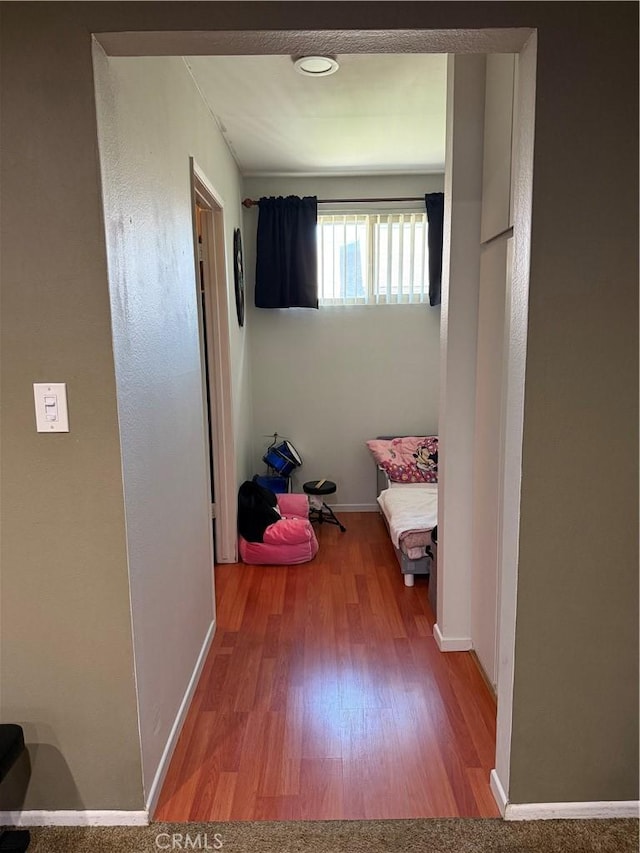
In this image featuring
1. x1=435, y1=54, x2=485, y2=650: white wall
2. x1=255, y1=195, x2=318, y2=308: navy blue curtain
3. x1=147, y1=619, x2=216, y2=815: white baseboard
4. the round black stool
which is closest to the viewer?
x1=147, y1=619, x2=216, y2=815: white baseboard

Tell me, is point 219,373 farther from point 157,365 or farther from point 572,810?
point 572,810

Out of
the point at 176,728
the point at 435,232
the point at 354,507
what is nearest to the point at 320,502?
the point at 354,507

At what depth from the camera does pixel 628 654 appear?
1.56m

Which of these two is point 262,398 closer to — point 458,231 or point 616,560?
point 458,231

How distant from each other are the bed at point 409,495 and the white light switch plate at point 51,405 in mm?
2096

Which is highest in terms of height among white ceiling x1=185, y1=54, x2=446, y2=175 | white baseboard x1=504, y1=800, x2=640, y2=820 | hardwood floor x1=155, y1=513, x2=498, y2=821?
white ceiling x1=185, y1=54, x2=446, y2=175

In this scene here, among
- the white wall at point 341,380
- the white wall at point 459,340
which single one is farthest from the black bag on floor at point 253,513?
the white wall at point 459,340

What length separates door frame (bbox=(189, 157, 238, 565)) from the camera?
3146mm

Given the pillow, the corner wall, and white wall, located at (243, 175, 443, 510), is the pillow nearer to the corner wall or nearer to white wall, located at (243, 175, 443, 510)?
white wall, located at (243, 175, 443, 510)

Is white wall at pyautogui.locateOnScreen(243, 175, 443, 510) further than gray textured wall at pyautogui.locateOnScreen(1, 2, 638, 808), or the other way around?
white wall at pyautogui.locateOnScreen(243, 175, 443, 510)

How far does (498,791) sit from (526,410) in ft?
3.82

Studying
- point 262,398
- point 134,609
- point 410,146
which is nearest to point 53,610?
point 134,609

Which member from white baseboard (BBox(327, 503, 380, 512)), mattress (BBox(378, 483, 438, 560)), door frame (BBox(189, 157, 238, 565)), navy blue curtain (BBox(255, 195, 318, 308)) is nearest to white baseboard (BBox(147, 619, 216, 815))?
door frame (BBox(189, 157, 238, 565))

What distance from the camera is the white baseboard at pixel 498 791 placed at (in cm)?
164
